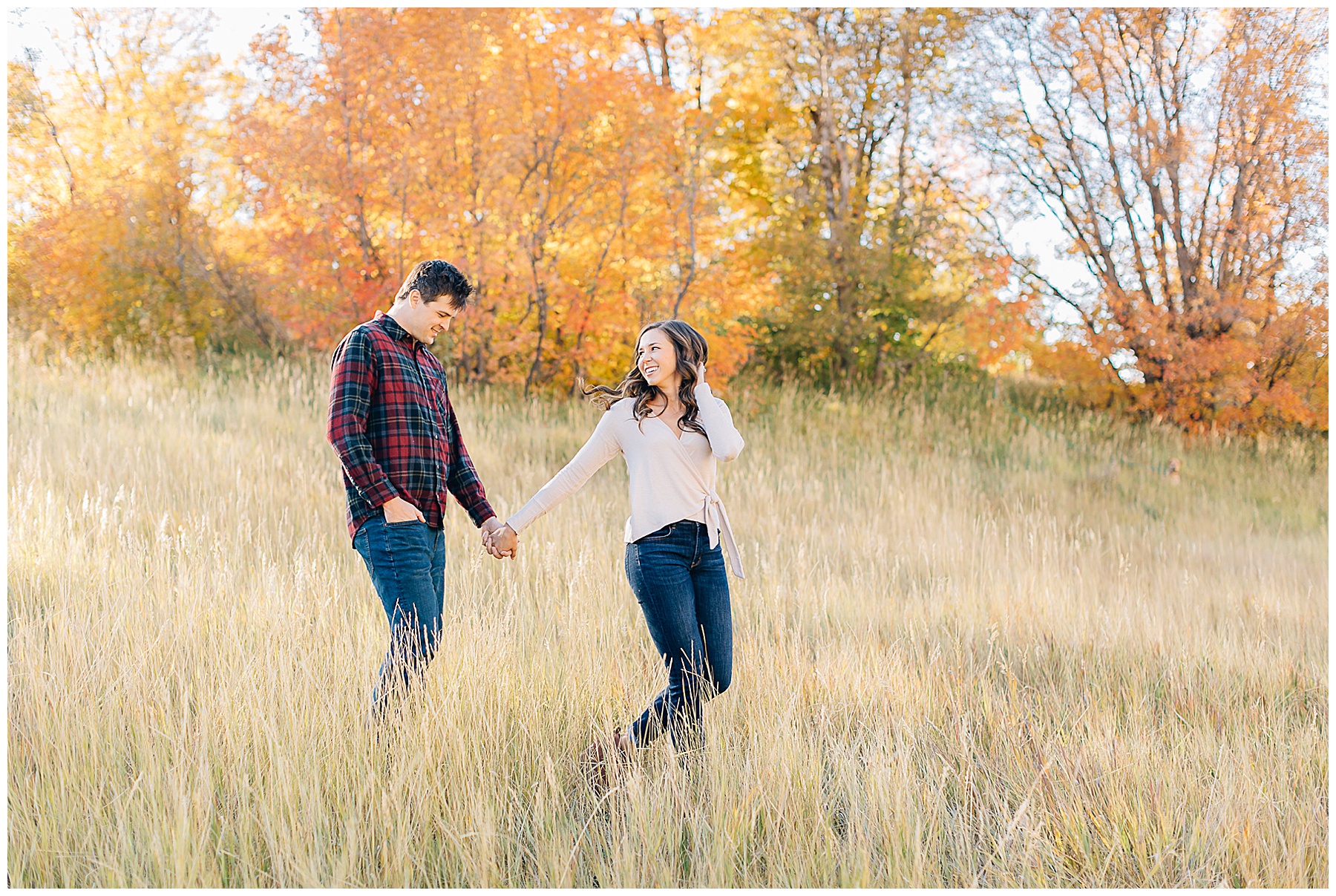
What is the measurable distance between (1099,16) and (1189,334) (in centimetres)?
469

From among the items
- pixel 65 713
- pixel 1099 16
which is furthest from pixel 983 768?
pixel 1099 16

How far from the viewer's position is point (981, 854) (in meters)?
2.83

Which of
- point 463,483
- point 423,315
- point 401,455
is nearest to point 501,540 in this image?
point 463,483

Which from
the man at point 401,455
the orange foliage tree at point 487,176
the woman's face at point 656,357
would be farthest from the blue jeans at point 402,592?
the orange foliage tree at point 487,176

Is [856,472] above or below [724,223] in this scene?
below

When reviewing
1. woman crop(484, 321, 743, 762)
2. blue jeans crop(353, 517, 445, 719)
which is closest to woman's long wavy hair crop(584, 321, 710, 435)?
woman crop(484, 321, 743, 762)

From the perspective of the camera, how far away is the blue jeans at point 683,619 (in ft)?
9.81

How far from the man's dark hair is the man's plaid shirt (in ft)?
0.50

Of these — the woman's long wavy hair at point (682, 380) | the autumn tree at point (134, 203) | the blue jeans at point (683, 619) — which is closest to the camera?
the blue jeans at point (683, 619)

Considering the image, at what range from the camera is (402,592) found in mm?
3049

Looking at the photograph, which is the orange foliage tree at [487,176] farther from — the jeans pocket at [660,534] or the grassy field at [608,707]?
the jeans pocket at [660,534]

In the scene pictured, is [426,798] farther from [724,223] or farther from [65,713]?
[724,223]

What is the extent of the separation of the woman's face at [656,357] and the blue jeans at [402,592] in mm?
965

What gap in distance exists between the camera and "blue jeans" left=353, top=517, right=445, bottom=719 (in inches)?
120
